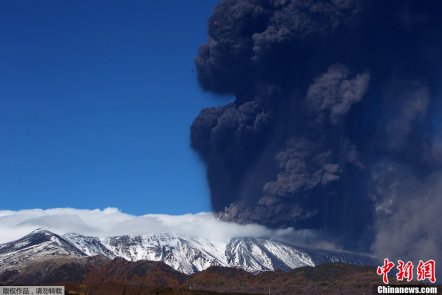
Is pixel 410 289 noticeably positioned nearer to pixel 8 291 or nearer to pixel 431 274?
pixel 431 274

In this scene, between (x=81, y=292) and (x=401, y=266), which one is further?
(x=81, y=292)

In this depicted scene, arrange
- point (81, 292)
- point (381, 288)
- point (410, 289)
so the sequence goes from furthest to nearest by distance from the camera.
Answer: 1. point (81, 292)
2. point (381, 288)
3. point (410, 289)

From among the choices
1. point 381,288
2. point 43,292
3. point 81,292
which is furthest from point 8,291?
point 381,288

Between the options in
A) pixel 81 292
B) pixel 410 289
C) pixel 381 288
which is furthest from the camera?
pixel 81 292

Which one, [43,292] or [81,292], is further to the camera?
[81,292]

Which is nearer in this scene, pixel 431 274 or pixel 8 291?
pixel 431 274

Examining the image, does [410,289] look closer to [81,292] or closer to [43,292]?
[43,292]

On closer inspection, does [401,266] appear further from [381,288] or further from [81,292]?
[81,292]

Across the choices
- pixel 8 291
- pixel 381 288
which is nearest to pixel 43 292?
pixel 8 291
